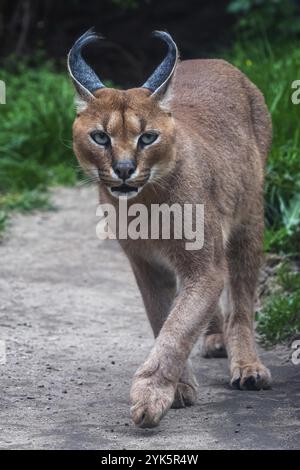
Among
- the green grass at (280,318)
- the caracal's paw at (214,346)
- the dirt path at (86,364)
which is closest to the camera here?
the dirt path at (86,364)

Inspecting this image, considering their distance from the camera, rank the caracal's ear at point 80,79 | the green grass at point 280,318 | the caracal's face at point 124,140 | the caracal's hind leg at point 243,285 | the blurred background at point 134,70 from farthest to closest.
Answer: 1. the blurred background at point 134,70
2. the green grass at point 280,318
3. the caracal's hind leg at point 243,285
4. the caracal's ear at point 80,79
5. the caracal's face at point 124,140

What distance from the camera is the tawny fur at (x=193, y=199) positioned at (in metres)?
5.29

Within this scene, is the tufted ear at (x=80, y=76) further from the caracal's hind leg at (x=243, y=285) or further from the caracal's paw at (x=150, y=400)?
the caracal's hind leg at (x=243, y=285)

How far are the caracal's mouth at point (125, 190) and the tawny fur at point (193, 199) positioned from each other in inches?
1.3

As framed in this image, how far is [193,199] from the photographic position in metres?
5.71

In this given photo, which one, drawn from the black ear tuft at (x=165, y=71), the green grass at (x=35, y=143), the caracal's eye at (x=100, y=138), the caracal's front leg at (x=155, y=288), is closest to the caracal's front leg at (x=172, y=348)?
the caracal's front leg at (x=155, y=288)

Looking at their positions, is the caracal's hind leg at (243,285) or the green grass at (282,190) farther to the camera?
the green grass at (282,190)

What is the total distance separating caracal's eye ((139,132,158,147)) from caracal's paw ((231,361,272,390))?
1447mm

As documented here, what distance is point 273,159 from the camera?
8.48 m

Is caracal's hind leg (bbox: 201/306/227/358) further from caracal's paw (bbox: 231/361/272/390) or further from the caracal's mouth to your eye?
the caracal's mouth

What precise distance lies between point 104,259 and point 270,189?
1.34 meters

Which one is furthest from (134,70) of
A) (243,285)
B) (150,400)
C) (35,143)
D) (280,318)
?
(150,400)

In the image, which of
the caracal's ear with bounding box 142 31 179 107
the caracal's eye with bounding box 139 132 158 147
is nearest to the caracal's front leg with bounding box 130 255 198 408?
the caracal's eye with bounding box 139 132 158 147

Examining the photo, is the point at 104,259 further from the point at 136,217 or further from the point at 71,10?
the point at 71,10
